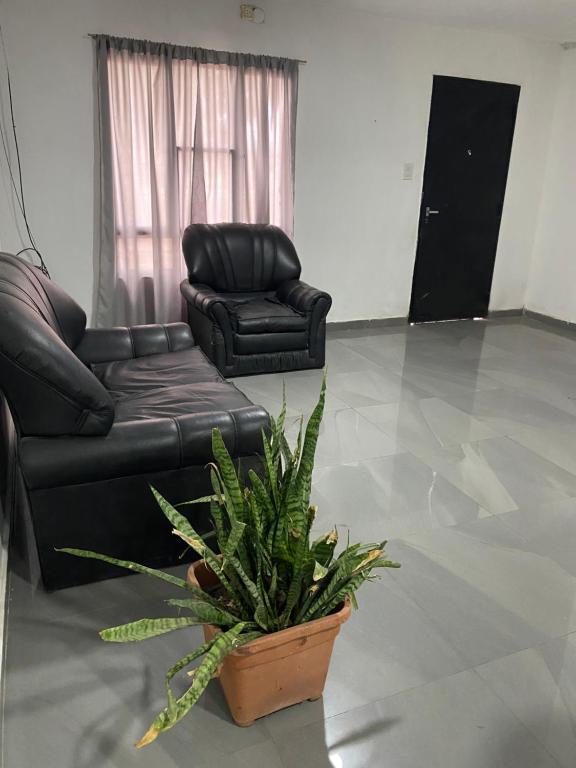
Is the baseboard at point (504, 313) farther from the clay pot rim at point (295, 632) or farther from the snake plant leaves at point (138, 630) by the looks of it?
the snake plant leaves at point (138, 630)

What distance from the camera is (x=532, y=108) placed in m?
5.70

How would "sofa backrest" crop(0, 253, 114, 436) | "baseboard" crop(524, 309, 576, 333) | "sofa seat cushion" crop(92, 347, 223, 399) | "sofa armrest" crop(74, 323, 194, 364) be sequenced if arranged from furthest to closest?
"baseboard" crop(524, 309, 576, 333) → "sofa armrest" crop(74, 323, 194, 364) → "sofa seat cushion" crop(92, 347, 223, 399) → "sofa backrest" crop(0, 253, 114, 436)

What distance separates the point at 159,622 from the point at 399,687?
2.67ft

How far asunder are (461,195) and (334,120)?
4.81 ft

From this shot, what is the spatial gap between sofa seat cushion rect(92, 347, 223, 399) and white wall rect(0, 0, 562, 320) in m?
1.86

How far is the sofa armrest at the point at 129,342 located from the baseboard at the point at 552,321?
13.5 feet

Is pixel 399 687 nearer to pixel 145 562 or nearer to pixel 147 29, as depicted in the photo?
pixel 145 562

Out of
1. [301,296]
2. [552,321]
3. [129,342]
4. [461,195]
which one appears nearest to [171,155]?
[301,296]

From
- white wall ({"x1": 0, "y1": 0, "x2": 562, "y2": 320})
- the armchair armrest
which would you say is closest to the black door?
white wall ({"x1": 0, "y1": 0, "x2": 562, "y2": 320})

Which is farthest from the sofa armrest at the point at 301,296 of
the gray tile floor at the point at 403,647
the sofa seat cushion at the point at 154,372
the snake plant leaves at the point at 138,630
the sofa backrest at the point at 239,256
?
the snake plant leaves at the point at 138,630

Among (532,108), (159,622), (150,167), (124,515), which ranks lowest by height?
(124,515)

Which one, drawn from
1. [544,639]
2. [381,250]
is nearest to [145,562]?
[544,639]

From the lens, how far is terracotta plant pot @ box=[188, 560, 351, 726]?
1.48 metres

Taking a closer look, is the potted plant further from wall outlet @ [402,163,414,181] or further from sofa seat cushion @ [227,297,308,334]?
wall outlet @ [402,163,414,181]
